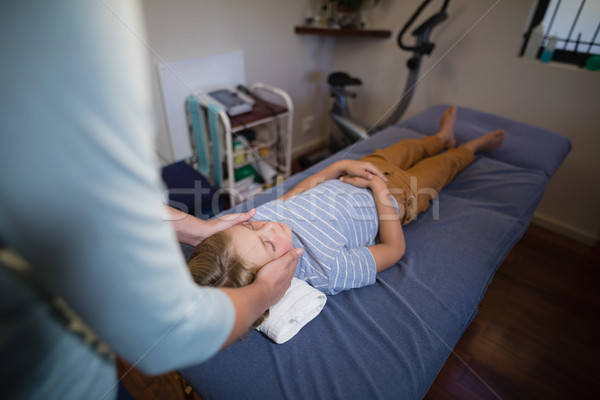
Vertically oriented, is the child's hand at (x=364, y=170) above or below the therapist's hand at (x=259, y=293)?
below

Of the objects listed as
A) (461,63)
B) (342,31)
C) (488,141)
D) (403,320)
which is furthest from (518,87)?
(403,320)

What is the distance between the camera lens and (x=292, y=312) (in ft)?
2.79

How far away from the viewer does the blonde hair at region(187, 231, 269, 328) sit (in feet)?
2.69

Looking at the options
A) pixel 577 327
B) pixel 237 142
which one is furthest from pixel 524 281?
→ pixel 237 142

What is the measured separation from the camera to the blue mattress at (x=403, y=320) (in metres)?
0.76

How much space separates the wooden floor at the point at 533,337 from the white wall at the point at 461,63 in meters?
0.48

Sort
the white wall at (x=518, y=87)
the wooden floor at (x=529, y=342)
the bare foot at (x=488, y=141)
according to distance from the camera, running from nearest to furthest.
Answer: the wooden floor at (x=529, y=342) → the bare foot at (x=488, y=141) → the white wall at (x=518, y=87)

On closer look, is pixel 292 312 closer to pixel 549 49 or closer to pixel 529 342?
pixel 529 342

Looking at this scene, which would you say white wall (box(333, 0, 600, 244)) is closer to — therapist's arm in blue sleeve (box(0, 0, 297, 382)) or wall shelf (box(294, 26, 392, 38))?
wall shelf (box(294, 26, 392, 38))

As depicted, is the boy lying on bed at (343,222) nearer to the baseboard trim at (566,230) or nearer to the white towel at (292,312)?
the white towel at (292,312)

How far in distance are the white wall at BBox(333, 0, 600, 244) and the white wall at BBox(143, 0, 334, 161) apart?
69 centimetres

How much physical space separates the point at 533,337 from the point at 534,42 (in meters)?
1.74

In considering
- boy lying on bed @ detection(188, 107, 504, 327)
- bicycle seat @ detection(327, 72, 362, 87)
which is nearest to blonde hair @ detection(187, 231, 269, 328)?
boy lying on bed @ detection(188, 107, 504, 327)

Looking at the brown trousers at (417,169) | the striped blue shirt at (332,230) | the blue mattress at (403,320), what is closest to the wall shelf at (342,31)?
→ the brown trousers at (417,169)
